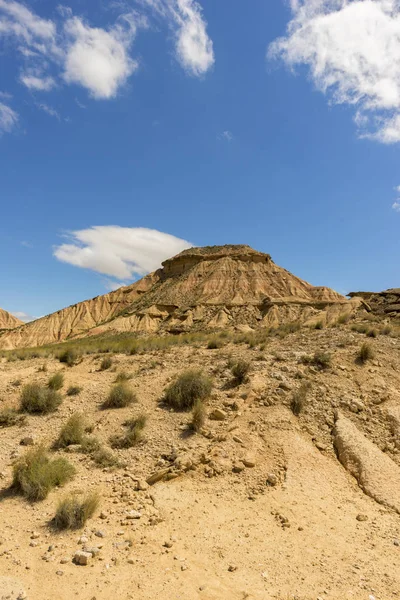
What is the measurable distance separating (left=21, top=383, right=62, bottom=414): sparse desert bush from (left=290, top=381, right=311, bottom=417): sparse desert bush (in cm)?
622

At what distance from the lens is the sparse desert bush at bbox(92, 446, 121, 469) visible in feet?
24.2

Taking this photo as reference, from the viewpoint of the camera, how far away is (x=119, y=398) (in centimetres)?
985

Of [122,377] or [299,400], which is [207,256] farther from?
[299,400]

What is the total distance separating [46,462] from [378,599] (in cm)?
570

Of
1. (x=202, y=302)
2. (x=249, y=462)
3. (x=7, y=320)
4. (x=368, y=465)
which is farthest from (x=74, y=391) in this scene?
(x=7, y=320)

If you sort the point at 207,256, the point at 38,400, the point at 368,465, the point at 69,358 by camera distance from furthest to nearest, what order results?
the point at 207,256, the point at 69,358, the point at 38,400, the point at 368,465

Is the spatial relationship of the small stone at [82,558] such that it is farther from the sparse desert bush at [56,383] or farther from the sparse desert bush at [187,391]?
the sparse desert bush at [56,383]

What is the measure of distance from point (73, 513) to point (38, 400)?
4.92 metres

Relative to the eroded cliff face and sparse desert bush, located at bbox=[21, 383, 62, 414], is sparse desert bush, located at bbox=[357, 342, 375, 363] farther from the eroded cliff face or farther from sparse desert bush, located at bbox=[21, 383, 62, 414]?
the eroded cliff face

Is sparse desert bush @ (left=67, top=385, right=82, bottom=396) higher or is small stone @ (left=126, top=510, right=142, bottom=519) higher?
sparse desert bush @ (left=67, top=385, right=82, bottom=396)

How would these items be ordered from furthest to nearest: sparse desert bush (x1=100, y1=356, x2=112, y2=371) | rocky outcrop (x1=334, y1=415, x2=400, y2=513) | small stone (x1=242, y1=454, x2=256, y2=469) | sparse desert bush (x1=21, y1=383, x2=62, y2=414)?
sparse desert bush (x1=100, y1=356, x2=112, y2=371) → sparse desert bush (x1=21, y1=383, x2=62, y2=414) → small stone (x1=242, y1=454, x2=256, y2=469) → rocky outcrop (x1=334, y1=415, x2=400, y2=513)

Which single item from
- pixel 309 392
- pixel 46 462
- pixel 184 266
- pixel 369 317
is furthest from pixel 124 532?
pixel 184 266

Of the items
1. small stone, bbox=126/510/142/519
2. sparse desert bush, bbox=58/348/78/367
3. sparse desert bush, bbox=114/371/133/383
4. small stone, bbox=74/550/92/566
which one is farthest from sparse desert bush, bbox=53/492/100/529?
sparse desert bush, bbox=58/348/78/367

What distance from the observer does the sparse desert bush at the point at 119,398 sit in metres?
9.86
